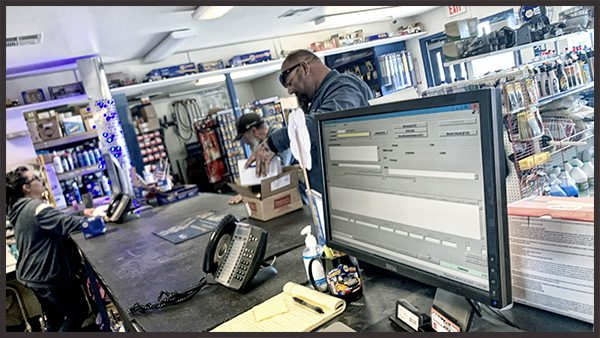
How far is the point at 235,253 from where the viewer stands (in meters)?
1.54

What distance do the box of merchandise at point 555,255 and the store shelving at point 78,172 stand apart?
573 cm

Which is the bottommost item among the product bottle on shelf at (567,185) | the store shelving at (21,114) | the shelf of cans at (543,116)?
the product bottle on shelf at (567,185)

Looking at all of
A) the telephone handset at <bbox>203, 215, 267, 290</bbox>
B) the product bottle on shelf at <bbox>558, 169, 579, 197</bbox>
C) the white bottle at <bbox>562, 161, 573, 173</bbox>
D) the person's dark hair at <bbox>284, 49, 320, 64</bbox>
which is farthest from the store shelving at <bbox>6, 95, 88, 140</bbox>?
the white bottle at <bbox>562, 161, 573, 173</bbox>

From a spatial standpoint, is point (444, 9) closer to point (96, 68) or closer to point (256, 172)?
point (96, 68)

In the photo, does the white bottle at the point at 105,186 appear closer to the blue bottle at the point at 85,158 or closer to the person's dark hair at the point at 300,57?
the blue bottle at the point at 85,158

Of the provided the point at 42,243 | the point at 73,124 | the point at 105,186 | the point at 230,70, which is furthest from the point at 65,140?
the point at 42,243

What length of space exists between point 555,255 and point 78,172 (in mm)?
5848

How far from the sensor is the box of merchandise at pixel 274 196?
7.59 feet

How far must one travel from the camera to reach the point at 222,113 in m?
7.38

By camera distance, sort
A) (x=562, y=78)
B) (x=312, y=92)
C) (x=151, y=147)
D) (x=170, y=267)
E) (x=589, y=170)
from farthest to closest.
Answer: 1. (x=151, y=147)
2. (x=562, y=78)
3. (x=589, y=170)
4. (x=312, y=92)
5. (x=170, y=267)

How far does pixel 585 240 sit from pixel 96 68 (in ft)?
17.4

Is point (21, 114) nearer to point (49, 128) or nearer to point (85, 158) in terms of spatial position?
point (49, 128)

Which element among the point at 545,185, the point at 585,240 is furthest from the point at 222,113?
the point at 585,240

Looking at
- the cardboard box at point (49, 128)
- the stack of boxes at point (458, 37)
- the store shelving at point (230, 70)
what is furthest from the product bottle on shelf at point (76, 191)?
the stack of boxes at point (458, 37)
